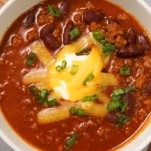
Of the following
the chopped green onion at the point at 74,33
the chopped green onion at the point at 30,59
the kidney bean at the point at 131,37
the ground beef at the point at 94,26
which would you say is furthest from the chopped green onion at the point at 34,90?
the kidney bean at the point at 131,37

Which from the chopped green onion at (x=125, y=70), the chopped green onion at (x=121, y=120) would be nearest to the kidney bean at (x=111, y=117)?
the chopped green onion at (x=121, y=120)

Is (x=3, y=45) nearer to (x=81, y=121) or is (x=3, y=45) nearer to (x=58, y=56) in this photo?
(x=58, y=56)

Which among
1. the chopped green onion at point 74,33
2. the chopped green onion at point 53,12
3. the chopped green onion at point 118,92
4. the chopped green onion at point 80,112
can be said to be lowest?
the chopped green onion at point 118,92

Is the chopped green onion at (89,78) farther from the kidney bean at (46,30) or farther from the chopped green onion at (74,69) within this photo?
the kidney bean at (46,30)

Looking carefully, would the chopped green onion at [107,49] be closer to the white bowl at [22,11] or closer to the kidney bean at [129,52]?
the kidney bean at [129,52]

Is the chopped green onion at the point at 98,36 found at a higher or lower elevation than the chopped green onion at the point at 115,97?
higher

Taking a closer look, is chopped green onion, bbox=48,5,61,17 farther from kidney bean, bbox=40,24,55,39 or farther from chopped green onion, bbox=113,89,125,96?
chopped green onion, bbox=113,89,125,96

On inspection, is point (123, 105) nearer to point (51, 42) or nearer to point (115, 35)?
point (115, 35)

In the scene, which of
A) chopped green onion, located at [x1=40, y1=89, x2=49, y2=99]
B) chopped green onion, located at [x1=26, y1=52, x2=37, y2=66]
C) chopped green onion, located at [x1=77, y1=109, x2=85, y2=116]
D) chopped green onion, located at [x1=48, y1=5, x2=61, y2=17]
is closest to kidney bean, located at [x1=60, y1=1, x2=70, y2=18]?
chopped green onion, located at [x1=48, y1=5, x2=61, y2=17]
